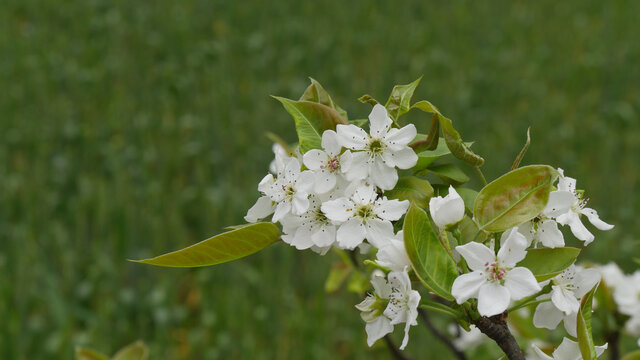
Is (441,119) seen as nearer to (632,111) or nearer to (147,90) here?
(147,90)

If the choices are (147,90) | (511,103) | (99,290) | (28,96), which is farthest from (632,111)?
(28,96)

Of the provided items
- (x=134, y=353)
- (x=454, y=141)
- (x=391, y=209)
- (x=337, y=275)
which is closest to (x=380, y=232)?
(x=391, y=209)

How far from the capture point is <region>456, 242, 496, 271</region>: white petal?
67cm

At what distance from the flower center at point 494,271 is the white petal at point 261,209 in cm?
29

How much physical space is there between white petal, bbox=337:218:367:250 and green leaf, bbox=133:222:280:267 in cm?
8

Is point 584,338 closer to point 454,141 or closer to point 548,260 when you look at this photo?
point 548,260

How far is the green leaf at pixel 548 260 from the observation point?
0.69 metres

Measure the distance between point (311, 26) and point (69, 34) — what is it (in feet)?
6.13

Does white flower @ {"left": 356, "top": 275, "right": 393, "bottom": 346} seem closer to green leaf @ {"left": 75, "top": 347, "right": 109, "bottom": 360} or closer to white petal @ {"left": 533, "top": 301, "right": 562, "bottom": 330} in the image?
white petal @ {"left": 533, "top": 301, "right": 562, "bottom": 330}

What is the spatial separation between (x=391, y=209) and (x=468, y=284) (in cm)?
13

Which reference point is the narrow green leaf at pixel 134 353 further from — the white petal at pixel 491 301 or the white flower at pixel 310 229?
the white petal at pixel 491 301

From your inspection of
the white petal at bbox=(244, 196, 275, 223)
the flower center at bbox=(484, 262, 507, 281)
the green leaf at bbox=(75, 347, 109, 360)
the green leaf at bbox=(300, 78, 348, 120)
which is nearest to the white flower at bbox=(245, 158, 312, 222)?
the white petal at bbox=(244, 196, 275, 223)

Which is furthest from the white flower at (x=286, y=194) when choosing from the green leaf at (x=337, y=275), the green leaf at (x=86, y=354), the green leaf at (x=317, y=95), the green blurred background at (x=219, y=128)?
the green blurred background at (x=219, y=128)

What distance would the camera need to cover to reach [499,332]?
0.69m
